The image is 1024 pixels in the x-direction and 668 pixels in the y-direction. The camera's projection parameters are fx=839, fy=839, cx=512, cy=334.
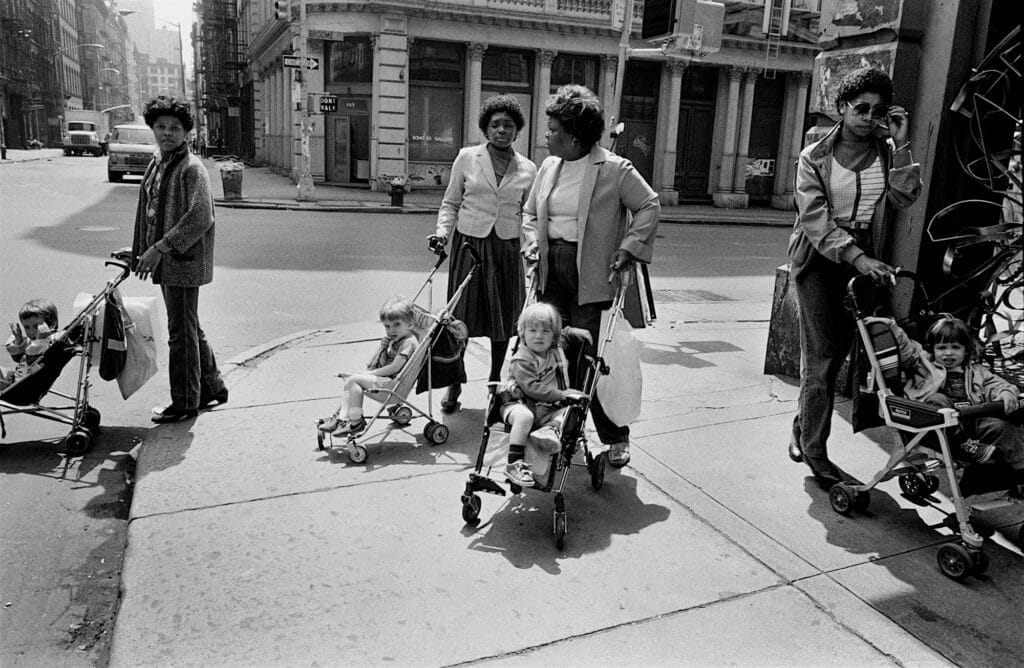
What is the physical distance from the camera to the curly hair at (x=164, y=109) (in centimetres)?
541

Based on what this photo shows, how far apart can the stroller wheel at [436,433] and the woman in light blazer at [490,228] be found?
27.0 inches

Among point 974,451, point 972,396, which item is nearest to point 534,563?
point 974,451

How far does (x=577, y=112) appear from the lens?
4469 mm

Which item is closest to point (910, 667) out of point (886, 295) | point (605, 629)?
point (605, 629)

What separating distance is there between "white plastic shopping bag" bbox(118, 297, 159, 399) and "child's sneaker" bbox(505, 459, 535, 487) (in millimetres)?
2709

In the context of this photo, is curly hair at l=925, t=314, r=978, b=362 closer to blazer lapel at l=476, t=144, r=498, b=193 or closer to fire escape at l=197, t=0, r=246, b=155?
blazer lapel at l=476, t=144, r=498, b=193

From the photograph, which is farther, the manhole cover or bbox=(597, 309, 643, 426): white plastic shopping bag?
the manhole cover

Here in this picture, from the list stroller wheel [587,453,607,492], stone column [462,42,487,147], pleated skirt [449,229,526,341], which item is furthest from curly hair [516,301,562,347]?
stone column [462,42,487,147]

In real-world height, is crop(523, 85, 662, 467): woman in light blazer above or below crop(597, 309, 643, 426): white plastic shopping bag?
above

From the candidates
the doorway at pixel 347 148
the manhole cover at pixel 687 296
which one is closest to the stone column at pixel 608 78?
the doorway at pixel 347 148

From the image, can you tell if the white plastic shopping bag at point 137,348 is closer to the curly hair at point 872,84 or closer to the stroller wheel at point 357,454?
the stroller wheel at point 357,454

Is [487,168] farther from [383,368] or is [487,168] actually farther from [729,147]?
[729,147]

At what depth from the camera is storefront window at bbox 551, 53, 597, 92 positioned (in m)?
29.2

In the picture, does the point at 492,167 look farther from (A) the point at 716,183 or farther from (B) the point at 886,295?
(A) the point at 716,183
